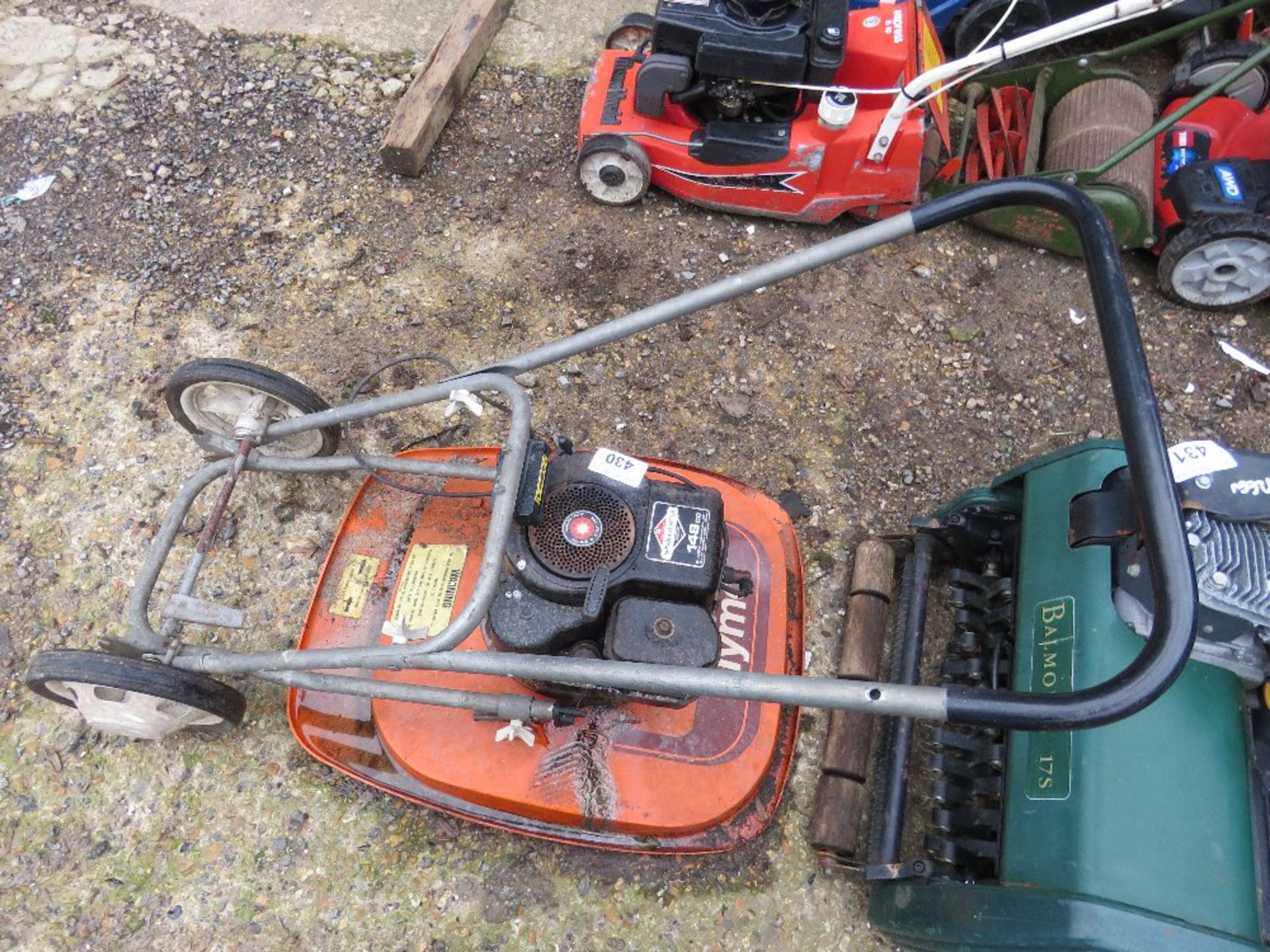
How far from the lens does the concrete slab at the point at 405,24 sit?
11.7ft

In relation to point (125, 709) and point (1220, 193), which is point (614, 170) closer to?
point (1220, 193)

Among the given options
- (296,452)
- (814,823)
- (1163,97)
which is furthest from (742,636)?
(1163,97)

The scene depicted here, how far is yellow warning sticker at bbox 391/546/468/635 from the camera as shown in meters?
2.00

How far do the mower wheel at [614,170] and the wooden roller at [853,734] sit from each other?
1.49 metres

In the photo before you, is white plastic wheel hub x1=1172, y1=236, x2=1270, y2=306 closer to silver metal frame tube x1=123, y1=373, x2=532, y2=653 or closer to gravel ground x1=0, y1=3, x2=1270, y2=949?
gravel ground x1=0, y1=3, x2=1270, y2=949

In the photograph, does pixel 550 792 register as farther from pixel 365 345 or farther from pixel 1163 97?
pixel 1163 97

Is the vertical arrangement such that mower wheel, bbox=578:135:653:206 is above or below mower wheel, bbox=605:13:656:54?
below

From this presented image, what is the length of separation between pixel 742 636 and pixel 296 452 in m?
1.27

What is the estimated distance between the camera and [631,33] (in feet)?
11.1

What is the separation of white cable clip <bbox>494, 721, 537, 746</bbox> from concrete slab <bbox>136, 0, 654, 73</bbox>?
2675 mm

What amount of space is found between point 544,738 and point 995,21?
10.3ft

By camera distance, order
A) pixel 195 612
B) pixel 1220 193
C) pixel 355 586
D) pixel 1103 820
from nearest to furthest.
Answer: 1. pixel 1103 820
2. pixel 195 612
3. pixel 355 586
4. pixel 1220 193

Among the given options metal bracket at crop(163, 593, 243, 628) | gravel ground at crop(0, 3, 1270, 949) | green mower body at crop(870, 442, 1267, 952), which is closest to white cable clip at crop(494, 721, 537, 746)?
gravel ground at crop(0, 3, 1270, 949)

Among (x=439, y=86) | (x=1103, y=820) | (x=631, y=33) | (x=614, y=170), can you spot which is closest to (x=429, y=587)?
(x=1103, y=820)
